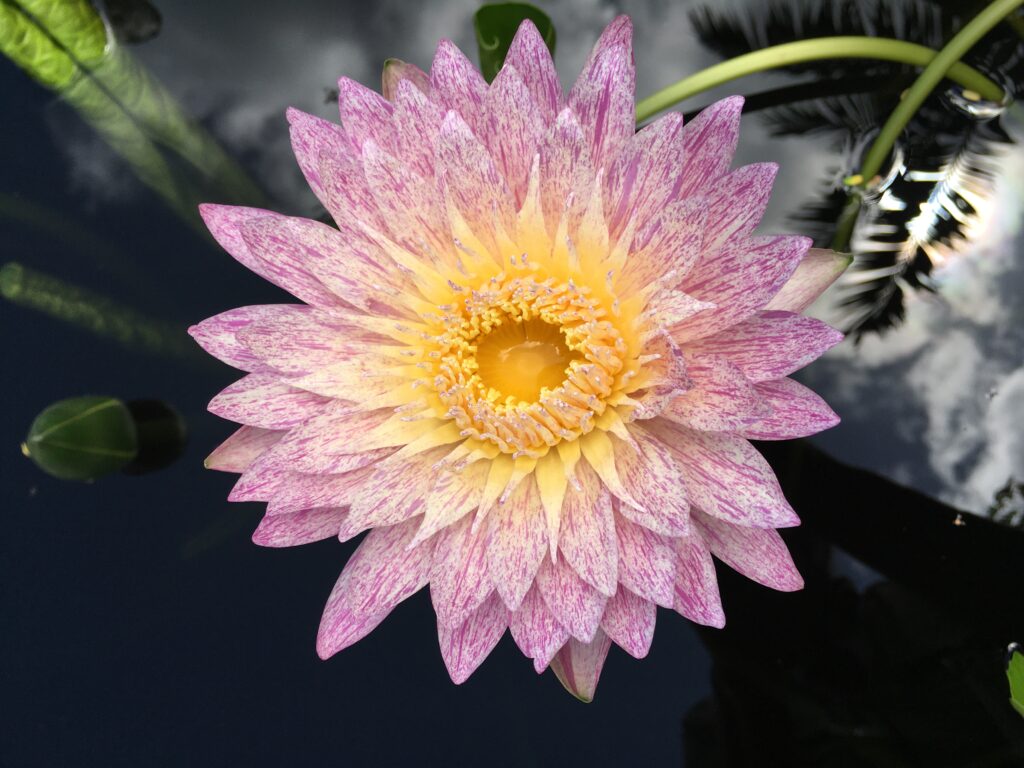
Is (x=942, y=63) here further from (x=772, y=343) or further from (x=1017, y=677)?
(x=1017, y=677)

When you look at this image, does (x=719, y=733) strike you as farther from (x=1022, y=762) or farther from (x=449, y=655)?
(x=449, y=655)

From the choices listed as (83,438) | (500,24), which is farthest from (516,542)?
(500,24)

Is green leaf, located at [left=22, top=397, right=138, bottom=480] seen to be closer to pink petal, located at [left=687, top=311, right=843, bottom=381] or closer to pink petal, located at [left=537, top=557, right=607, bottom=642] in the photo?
pink petal, located at [left=537, top=557, right=607, bottom=642]

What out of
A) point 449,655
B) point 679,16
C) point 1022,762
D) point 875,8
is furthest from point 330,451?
point 875,8

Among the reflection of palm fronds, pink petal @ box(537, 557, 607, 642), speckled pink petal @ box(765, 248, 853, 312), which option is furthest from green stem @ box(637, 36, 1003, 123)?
pink petal @ box(537, 557, 607, 642)

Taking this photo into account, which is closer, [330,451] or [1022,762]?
[330,451]

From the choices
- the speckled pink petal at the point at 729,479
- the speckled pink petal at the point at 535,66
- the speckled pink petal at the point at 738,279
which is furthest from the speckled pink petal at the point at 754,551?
the speckled pink petal at the point at 535,66
